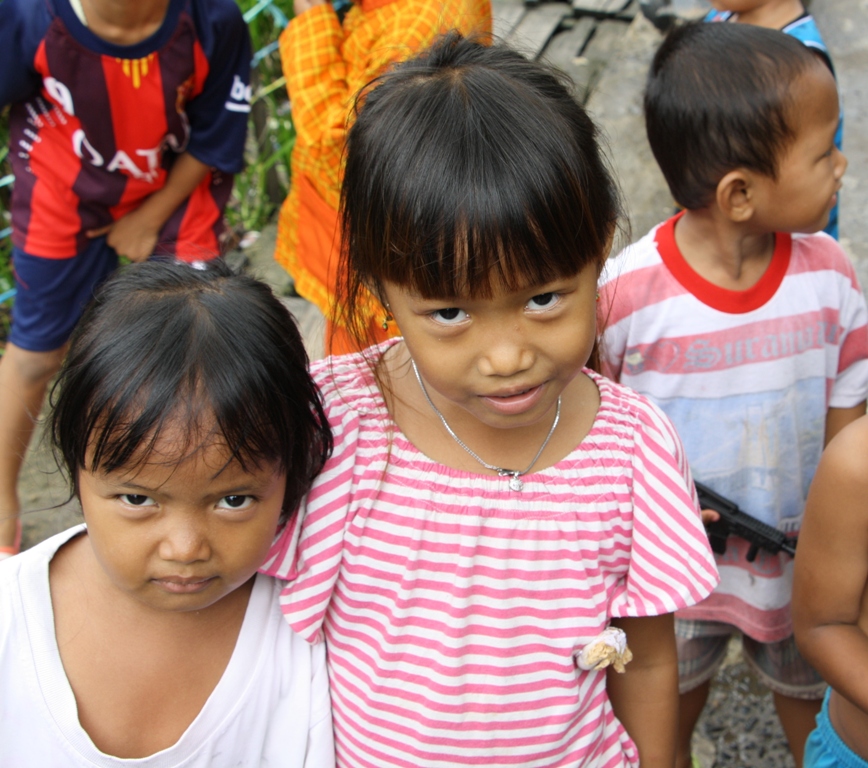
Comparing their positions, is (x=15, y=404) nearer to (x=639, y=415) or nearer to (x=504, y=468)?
(x=504, y=468)

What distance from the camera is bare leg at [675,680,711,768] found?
2062 mm

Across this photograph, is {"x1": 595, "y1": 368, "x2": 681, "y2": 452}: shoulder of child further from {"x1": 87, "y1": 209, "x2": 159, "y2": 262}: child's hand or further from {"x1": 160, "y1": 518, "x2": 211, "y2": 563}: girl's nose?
{"x1": 87, "y1": 209, "x2": 159, "y2": 262}: child's hand

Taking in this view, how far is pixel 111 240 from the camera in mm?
2482

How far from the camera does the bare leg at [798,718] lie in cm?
203

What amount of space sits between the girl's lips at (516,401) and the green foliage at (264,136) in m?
2.68

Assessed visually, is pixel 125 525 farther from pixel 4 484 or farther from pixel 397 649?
pixel 4 484

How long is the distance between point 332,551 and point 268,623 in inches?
5.8

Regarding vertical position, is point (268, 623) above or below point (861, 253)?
A: above

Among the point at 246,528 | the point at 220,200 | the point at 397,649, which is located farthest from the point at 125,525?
the point at 220,200

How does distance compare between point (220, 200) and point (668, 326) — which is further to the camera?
point (220, 200)

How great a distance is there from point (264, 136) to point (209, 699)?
303cm

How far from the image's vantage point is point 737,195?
5.88 ft

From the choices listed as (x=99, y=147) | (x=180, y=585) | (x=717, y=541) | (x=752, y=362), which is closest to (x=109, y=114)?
(x=99, y=147)

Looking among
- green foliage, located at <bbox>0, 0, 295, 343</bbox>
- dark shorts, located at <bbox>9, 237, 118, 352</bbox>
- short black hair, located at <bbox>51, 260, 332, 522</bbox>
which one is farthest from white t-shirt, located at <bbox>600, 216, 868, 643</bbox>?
green foliage, located at <bbox>0, 0, 295, 343</bbox>
